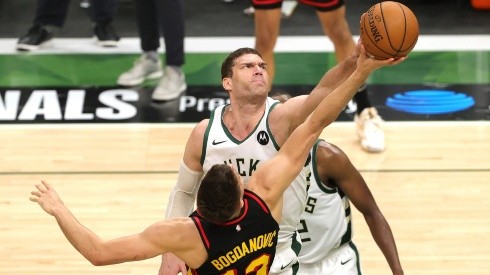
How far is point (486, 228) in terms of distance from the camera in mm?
6531

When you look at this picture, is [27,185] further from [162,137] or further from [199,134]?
[199,134]

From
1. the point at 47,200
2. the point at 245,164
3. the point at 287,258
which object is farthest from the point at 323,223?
the point at 47,200

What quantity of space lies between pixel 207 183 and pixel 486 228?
2.90 m

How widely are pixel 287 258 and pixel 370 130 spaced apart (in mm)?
2878

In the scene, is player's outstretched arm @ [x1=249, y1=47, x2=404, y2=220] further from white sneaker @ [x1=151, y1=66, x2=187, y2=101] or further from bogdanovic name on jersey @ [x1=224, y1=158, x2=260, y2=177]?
white sneaker @ [x1=151, y1=66, x2=187, y2=101]

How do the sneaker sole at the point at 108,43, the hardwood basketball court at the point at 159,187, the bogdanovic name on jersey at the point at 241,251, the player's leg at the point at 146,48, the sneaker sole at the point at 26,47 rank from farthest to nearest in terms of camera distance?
the sneaker sole at the point at 108,43 → the sneaker sole at the point at 26,47 → the player's leg at the point at 146,48 → the hardwood basketball court at the point at 159,187 → the bogdanovic name on jersey at the point at 241,251

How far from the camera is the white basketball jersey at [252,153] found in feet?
15.7

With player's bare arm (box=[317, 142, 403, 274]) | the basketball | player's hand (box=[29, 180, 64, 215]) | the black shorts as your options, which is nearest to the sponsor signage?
the black shorts

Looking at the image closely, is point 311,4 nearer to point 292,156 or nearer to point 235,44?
point 235,44

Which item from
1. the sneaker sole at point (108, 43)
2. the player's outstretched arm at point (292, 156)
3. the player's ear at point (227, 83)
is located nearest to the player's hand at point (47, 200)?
the player's outstretched arm at point (292, 156)

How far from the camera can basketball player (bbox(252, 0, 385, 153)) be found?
743 cm

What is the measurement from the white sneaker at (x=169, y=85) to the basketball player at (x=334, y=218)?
3448mm

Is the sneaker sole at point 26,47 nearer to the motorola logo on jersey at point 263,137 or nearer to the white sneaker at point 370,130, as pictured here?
the white sneaker at point 370,130

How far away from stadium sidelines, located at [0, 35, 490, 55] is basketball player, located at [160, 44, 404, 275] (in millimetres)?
4476
